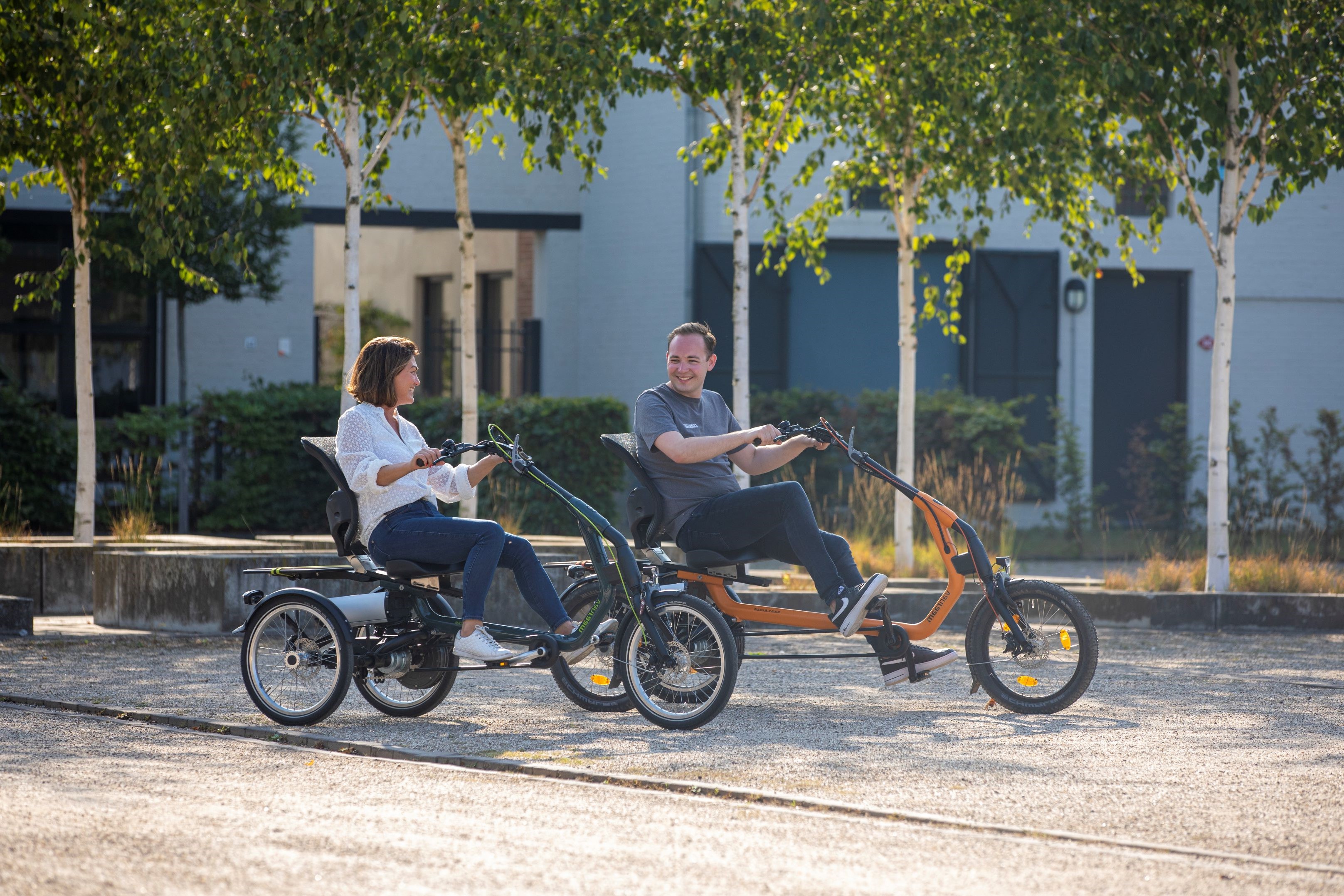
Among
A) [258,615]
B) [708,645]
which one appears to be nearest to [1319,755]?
[708,645]

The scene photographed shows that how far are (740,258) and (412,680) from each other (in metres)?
5.87

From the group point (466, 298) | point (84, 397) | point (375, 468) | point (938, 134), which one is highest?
point (938, 134)

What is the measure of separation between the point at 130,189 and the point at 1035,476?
37.6ft

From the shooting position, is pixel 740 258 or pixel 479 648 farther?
pixel 740 258

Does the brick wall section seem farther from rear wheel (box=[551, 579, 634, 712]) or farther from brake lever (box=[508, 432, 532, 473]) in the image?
brake lever (box=[508, 432, 532, 473])

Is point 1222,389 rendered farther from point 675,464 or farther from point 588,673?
Result: point 588,673

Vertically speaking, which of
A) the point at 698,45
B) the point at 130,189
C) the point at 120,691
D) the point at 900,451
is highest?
the point at 698,45

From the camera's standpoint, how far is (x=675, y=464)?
7348 millimetres

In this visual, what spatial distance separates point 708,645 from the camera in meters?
6.67

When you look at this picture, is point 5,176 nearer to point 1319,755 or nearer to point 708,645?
point 708,645

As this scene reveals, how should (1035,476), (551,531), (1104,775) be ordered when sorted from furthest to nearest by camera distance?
(1035,476), (551,531), (1104,775)

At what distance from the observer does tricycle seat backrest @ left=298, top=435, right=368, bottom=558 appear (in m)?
6.88

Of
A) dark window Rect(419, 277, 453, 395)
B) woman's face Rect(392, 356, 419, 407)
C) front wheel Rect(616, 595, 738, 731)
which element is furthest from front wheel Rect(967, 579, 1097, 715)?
dark window Rect(419, 277, 453, 395)

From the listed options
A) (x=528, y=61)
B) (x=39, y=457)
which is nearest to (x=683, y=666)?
(x=528, y=61)
